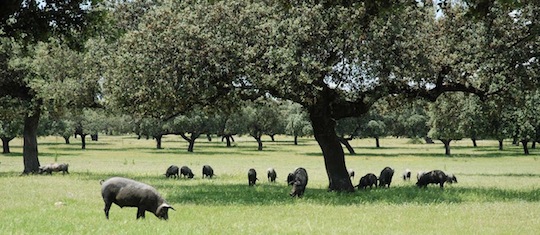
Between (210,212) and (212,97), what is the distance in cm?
787

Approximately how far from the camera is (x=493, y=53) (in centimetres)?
2347

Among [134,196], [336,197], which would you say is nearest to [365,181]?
[336,197]

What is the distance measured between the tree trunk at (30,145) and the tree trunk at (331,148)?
21.2 m

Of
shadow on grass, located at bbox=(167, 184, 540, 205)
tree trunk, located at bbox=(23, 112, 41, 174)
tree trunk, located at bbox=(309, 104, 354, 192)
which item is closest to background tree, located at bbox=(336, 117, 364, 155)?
tree trunk, located at bbox=(23, 112, 41, 174)

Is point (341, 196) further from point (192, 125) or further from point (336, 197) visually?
point (192, 125)

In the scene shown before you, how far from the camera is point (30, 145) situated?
36.9 m

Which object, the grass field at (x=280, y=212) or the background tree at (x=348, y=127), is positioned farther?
the background tree at (x=348, y=127)

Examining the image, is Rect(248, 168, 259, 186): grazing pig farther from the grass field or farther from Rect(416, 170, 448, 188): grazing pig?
Rect(416, 170, 448, 188): grazing pig

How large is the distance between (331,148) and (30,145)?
890 inches

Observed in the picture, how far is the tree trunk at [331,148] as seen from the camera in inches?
1010

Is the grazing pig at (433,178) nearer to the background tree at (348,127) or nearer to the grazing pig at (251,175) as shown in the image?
the grazing pig at (251,175)

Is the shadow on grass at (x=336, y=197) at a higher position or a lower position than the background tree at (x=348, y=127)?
lower

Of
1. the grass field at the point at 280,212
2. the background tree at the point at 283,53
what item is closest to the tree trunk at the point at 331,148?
the grass field at the point at 280,212

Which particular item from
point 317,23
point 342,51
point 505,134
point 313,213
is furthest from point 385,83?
point 505,134
